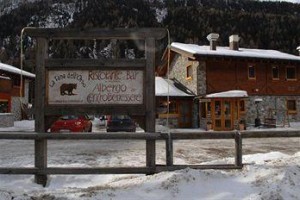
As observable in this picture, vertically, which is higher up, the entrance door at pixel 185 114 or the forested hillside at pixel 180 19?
the forested hillside at pixel 180 19

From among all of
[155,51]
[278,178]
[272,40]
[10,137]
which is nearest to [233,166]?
[278,178]

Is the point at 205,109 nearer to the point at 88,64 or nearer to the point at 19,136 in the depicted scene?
the point at 88,64

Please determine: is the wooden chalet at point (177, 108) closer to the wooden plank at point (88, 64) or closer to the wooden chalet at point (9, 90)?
the wooden chalet at point (9, 90)

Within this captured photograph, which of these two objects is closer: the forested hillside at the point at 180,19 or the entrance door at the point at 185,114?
the entrance door at the point at 185,114

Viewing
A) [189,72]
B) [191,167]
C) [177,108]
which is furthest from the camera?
[189,72]

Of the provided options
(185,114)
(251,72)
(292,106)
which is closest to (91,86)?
(185,114)

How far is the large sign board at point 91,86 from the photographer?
852 centimetres

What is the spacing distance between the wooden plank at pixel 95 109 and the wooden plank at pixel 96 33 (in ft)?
4.46

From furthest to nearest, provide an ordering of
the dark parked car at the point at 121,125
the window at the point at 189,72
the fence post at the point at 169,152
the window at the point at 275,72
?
the window at the point at 275,72, the window at the point at 189,72, the dark parked car at the point at 121,125, the fence post at the point at 169,152

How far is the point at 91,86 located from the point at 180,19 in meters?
98.3

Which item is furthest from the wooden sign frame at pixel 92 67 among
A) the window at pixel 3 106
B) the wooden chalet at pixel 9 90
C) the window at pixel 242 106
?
the window at pixel 3 106

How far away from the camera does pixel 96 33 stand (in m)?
8.42

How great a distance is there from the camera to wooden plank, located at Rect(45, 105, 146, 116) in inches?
332

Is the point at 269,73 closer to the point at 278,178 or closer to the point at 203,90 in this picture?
the point at 203,90
